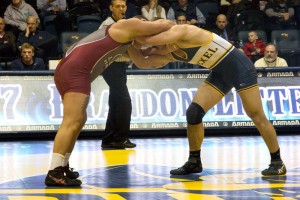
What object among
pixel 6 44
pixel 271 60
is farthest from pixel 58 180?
pixel 6 44

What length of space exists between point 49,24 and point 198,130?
809 cm

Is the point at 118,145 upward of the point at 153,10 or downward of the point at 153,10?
downward

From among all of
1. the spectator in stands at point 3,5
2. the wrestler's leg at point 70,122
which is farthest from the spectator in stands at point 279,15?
the wrestler's leg at point 70,122

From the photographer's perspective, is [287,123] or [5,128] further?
[287,123]

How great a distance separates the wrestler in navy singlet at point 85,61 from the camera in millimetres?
8336

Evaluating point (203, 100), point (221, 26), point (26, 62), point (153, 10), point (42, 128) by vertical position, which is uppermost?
point (153, 10)

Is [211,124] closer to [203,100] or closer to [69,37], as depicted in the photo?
[69,37]

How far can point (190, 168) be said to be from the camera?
9.09 m

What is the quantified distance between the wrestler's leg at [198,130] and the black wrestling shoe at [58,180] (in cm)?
128

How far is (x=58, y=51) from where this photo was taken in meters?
15.9

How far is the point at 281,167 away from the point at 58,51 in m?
7.87

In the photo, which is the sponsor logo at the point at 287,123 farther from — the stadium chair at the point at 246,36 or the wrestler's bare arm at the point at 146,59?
the wrestler's bare arm at the point at 146,59

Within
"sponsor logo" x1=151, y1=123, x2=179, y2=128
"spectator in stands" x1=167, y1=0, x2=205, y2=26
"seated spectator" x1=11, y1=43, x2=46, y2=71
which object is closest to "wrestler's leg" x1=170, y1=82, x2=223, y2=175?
"sponsor logo" x1=151, y1=123, x2=179, y2=128

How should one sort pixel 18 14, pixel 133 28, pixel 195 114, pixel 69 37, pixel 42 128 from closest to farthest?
pixel 133 28
pixel 195 114
pixel 42 128
pixel 69 37
pixel 18 14
